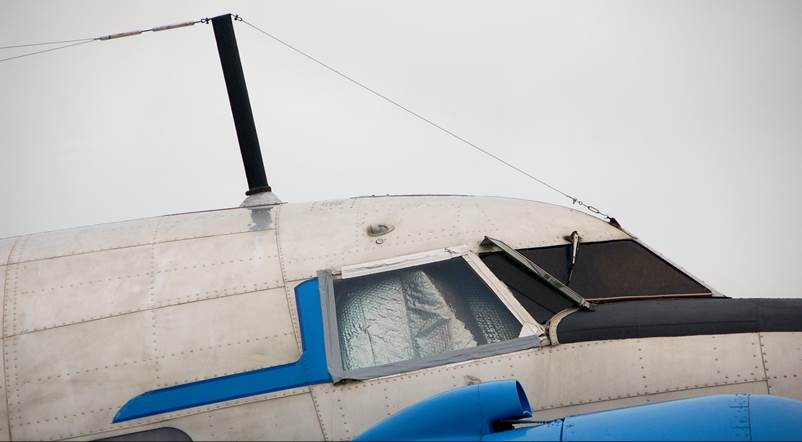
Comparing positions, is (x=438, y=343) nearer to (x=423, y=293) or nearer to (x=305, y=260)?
(x=423, y=293)

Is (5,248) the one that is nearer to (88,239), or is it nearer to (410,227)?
(88,239)

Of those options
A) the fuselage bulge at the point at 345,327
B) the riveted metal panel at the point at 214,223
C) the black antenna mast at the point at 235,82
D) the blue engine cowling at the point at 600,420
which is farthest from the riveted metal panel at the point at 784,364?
the black antenna mast at the point at 235,82

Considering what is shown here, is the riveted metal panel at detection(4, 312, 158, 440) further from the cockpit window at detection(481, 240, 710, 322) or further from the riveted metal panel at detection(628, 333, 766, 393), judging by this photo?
the riveted metal panel at detection(628, 333, 766, 393)

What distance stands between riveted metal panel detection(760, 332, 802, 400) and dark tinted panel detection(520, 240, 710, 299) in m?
1.69

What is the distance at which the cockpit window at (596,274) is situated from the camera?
14289 mm

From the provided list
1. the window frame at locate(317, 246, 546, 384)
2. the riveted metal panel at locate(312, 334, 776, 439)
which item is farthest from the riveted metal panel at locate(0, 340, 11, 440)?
the window frame at locate(317, 246, 546, 384)

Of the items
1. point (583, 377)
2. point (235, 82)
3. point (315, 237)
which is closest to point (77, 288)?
Answer: point (315, 237)

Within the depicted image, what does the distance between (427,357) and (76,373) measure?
410 cm

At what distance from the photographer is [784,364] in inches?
523

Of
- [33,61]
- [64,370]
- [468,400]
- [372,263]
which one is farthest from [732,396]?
[33,61]

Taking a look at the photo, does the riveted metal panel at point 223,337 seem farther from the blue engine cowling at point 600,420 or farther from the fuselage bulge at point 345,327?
the blue engine cowling at point 600,420

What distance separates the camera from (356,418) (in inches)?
519

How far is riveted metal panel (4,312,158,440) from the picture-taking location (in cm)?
1345

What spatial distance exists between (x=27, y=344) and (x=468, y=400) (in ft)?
18.2
